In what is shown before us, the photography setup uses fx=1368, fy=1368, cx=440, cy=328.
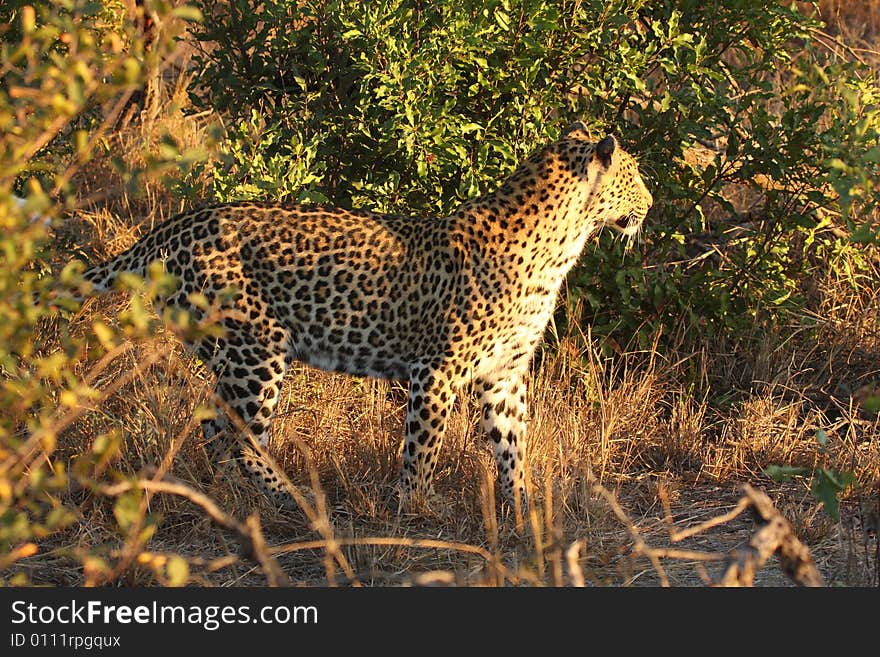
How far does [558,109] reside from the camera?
768 cm

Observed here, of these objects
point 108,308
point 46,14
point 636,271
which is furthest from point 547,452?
point 46,14

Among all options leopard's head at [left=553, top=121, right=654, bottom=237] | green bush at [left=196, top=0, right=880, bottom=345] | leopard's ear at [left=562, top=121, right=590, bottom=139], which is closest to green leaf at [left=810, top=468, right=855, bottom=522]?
leopard's head at [left=553, top=121, right=654, bottom=237]

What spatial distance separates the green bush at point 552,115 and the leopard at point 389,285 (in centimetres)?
78

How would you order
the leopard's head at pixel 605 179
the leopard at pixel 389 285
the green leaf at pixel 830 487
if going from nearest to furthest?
the green leaf at pixel 830 487 → the leopard at pixel 389 285 → the leopard's head at pixel 605 179

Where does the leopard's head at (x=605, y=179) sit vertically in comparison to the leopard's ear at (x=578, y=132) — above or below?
below

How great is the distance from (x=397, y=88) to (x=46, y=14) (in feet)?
10.3

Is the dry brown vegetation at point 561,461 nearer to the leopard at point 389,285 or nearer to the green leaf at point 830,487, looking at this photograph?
the leopard at point 389,285

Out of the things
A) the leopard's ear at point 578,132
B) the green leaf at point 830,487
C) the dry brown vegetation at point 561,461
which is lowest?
the dry brown vegetation at point 561,461

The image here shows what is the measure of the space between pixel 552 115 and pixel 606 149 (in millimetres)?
1523

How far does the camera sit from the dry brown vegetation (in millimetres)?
5707

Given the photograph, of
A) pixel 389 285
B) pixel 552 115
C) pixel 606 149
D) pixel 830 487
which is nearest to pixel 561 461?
pixel 389 285

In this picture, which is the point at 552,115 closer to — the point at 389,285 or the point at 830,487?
the point at 389,285

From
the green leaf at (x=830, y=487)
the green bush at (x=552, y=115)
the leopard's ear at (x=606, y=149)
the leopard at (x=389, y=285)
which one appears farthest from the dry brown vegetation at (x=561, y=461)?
the leopard's ear at (x=606, y=149)

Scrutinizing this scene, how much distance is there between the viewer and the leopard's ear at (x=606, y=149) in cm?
622
